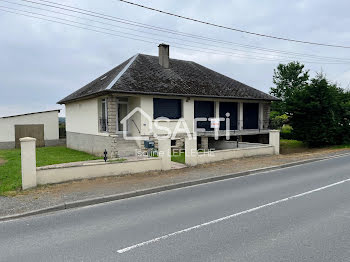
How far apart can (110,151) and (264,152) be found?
8.30 m

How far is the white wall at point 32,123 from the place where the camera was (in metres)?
22.7

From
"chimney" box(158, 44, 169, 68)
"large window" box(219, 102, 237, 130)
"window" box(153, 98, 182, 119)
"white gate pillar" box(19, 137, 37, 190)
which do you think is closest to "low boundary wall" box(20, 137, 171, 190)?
"white gate pillar" box(19, 137, 37, 190)

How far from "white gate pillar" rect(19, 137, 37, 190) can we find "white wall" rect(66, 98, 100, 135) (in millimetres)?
8938

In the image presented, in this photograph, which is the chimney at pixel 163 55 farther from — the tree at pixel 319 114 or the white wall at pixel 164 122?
the tree at pixel 319 114

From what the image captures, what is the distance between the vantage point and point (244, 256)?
161 inches

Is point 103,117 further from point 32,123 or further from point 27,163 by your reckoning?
point 32,123

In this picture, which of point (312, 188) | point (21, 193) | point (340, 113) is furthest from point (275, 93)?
point (21, 193)

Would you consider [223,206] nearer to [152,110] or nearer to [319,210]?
[319,210]

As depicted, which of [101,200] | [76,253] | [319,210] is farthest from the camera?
[101,200]

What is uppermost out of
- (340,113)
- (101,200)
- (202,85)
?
(202,85)

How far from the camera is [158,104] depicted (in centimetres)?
1758

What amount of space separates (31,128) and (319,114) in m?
22.5

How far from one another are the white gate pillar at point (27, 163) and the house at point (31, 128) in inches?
654

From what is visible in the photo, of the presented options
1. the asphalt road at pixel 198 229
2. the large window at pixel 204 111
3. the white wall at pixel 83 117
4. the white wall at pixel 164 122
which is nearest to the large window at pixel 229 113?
the large window at pixel 204 111
